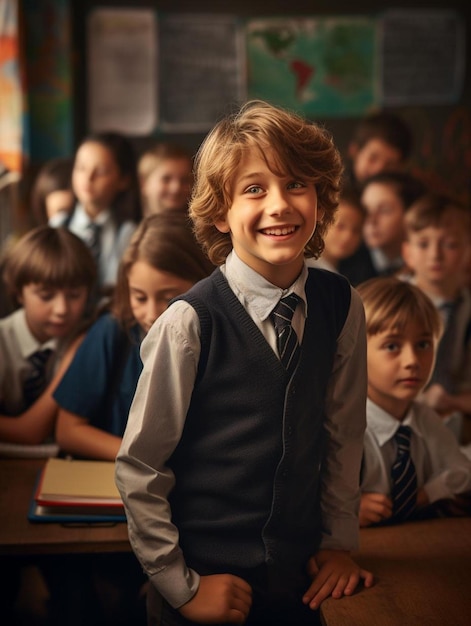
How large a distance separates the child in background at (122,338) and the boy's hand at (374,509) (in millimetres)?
483

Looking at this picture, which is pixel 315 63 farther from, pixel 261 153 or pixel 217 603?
pixel 217 603

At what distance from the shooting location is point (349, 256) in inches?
124

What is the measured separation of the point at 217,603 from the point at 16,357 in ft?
3.25

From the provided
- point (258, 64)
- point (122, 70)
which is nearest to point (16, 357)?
point (122, 70)

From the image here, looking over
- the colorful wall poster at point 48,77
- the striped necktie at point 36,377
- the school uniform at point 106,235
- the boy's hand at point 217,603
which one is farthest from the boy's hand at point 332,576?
the colorful wall poster at point 48,77

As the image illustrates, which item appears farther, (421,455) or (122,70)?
(122,70)

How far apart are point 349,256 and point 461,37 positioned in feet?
6.28

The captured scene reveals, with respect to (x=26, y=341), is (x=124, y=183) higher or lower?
higher

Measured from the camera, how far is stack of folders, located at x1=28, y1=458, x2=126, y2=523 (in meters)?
1.57

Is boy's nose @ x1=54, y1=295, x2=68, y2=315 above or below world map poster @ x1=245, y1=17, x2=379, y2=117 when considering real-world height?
below

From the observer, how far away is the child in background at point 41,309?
2037mm

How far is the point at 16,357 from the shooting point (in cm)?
207

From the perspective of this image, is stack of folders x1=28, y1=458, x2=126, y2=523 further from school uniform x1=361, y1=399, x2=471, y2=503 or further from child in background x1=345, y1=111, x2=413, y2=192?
child in background x1=345, y1=111, x2=413, y2=192

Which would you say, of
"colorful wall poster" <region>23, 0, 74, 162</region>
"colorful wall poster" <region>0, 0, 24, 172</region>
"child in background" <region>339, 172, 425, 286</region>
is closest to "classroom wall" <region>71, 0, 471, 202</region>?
"colorful wall poster" <region>23, 0, 74, 162</region>
